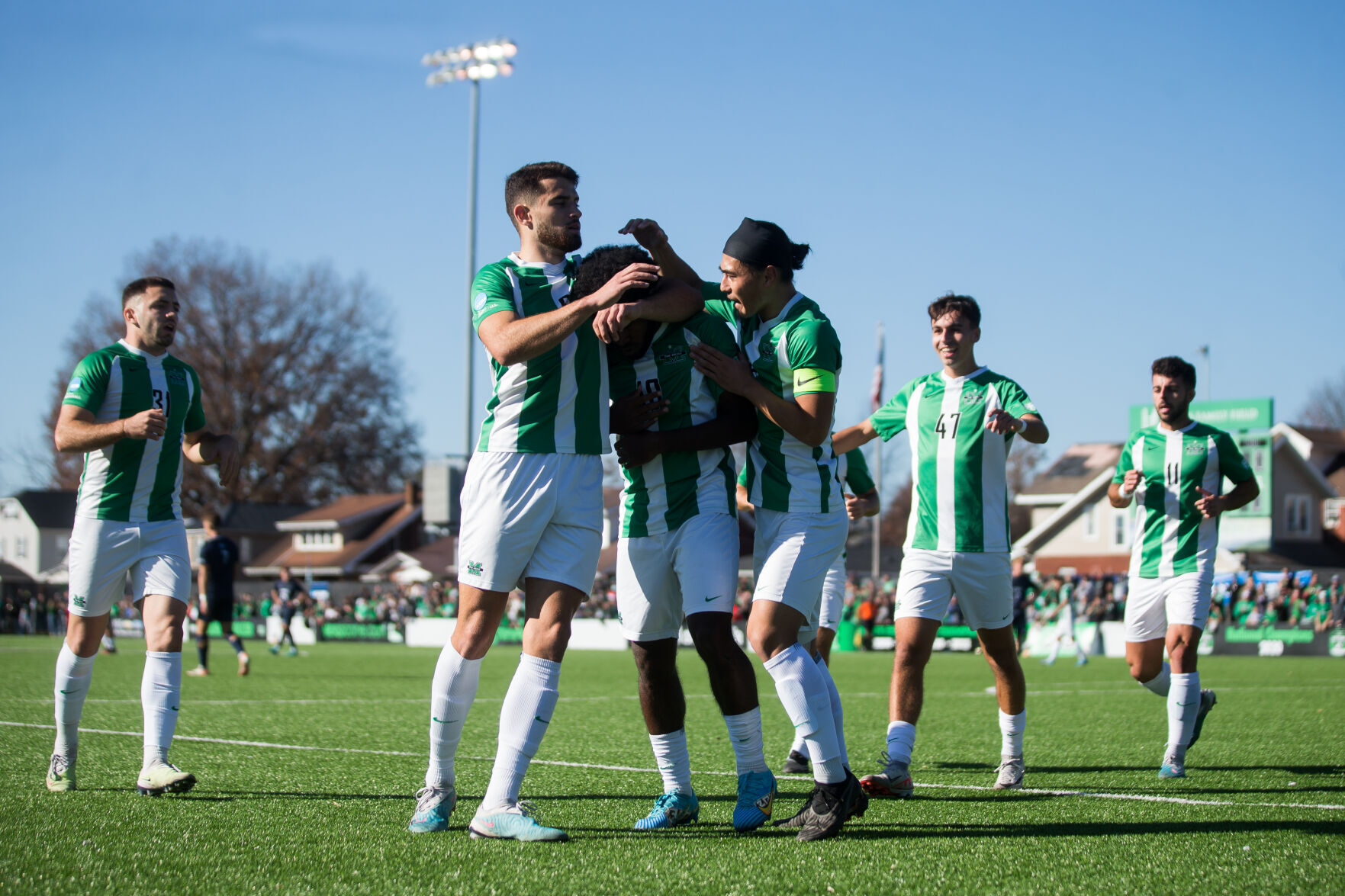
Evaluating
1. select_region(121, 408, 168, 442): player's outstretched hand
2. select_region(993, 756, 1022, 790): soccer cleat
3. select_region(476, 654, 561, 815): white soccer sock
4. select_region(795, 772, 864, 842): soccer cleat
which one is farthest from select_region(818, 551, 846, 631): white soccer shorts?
select_region(121, 408, 168, 442): player's outstretched hand

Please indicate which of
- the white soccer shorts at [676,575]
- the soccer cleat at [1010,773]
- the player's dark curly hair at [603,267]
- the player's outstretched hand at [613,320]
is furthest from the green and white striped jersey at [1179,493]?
the player's outstretched hand at [613,320]

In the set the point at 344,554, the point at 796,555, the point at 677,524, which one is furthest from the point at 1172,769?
the point at 344,554

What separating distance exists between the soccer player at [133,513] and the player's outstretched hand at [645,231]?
7.74 feet

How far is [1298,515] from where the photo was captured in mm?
50719

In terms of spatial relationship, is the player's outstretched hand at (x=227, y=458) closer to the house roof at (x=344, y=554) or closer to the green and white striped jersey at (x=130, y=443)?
the green and white striped jersey at (x=130, y=443)

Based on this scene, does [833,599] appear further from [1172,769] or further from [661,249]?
[661,249]

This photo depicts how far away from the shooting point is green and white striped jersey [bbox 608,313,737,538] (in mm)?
4734

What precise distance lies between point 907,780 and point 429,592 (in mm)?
40614

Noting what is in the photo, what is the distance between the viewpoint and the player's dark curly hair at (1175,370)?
23.5 feet

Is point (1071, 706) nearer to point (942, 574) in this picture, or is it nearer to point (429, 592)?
point (942, 574)

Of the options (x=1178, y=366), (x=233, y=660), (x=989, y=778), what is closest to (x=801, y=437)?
(x=989, y=778)

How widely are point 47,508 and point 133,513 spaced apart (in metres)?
88.7

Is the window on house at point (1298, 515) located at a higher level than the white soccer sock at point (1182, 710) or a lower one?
higher

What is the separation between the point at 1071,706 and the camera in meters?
11.8
